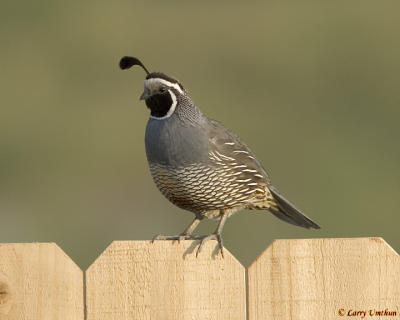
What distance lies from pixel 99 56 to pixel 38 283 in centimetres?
876

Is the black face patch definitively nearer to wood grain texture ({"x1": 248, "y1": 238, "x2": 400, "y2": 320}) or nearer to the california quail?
the california quail

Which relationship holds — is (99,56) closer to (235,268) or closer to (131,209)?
(131,209)

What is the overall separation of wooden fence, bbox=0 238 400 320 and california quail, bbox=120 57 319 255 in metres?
0.95

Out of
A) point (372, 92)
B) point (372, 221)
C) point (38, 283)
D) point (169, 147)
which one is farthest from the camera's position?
point (372, 92)

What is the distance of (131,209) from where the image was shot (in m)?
8.97

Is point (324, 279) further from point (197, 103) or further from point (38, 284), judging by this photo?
point (197, 103)

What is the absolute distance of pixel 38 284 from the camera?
3422 millimetres

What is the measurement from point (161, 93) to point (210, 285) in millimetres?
1262

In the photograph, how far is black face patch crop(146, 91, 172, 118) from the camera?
452 centimetres

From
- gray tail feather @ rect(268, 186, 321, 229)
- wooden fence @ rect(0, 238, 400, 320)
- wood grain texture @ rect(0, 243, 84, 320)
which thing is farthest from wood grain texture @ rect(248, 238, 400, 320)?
gray tail feather @ rect(268, 186, 321, 229)

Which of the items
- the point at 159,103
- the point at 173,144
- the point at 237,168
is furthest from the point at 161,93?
the point at 237,168

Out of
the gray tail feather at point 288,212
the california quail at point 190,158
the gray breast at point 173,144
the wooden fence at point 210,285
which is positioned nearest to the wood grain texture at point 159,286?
the wooden fence at point 210,285

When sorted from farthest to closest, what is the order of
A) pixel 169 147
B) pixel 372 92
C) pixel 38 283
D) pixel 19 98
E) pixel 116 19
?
pixel 116 19, pixel 372 92, pixel 19 98, pixel 169 147, pixel 38 283

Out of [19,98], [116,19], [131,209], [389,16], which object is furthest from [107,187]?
[389,16]
